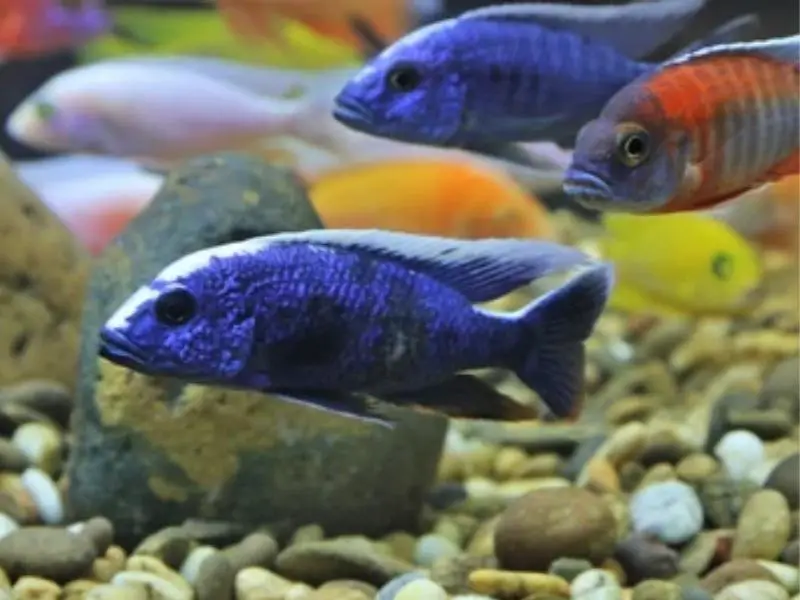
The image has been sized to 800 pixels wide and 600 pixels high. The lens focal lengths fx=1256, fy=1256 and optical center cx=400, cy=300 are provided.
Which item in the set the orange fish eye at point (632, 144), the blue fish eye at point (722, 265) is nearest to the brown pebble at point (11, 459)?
the orange fish eye at point (632, 144)

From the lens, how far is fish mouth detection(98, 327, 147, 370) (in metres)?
1.41

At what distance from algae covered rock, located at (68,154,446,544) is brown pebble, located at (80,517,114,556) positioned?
57mm

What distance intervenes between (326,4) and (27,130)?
1.04 metres

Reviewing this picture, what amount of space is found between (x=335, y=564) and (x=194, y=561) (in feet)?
0.89

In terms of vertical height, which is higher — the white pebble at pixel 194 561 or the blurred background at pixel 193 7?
the blurred background at pixel 193 7

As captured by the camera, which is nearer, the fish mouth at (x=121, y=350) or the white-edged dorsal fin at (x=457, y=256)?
the fish mouth at (x=121, y=350)

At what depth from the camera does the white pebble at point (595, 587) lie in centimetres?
210

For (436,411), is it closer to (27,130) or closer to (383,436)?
(383,436)

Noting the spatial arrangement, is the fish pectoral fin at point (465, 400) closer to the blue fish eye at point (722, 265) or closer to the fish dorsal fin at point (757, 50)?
the fish dorsal fin at point (757, 50)

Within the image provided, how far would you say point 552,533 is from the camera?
89.4 inches

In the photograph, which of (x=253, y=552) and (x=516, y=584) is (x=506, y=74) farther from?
(x=253, y=552)

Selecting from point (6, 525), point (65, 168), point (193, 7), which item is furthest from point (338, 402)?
point (65, 168)

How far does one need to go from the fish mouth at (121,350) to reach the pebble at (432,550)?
3.67 ft

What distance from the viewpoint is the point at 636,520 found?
250cm
